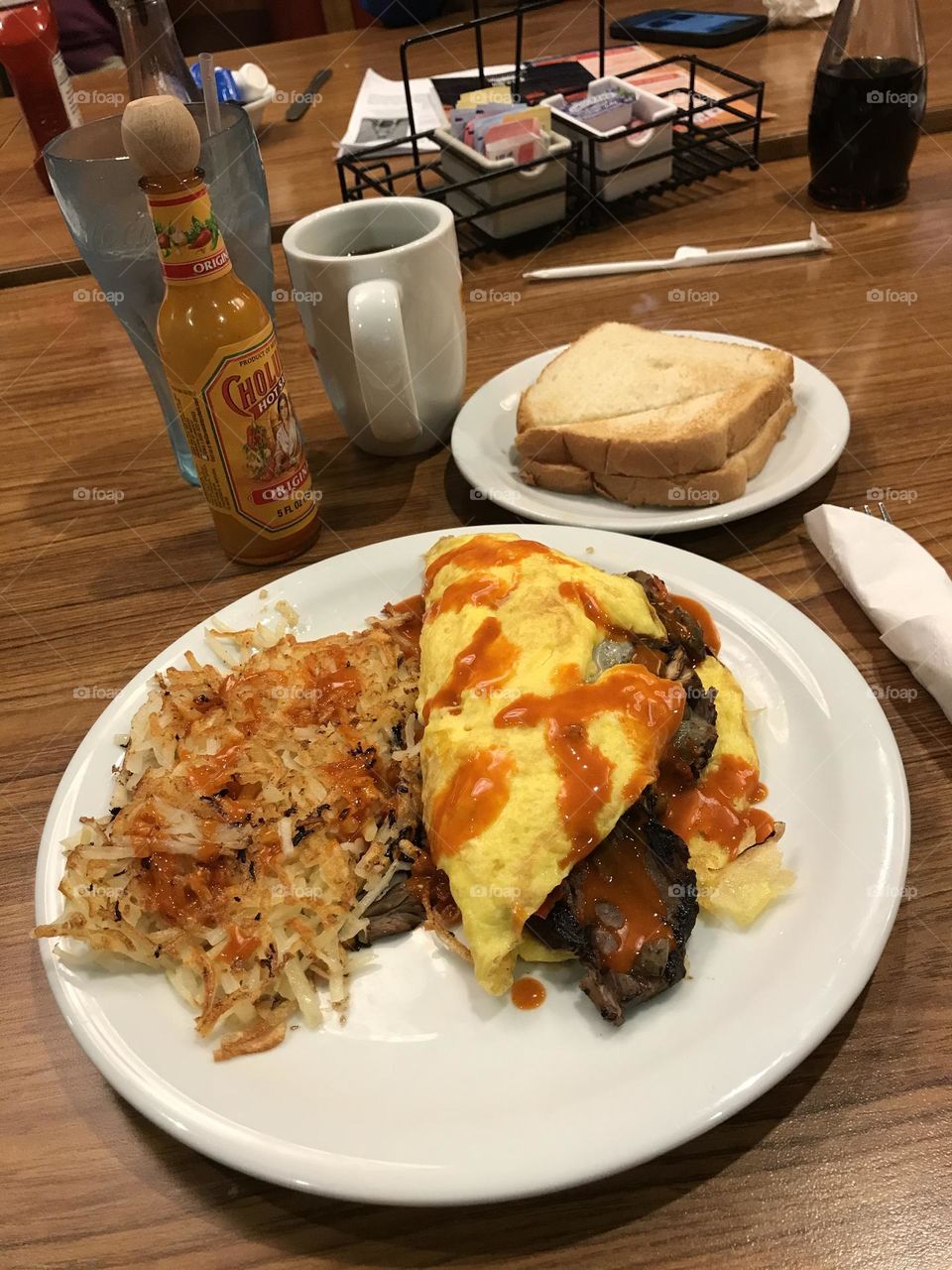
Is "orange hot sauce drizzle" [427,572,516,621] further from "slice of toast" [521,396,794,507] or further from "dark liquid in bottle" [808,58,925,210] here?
"dark liquid in bottle" [808,58,925,210]

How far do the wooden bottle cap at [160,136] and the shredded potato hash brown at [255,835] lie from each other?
0.73m

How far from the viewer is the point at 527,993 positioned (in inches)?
40.7

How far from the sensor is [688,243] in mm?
2592

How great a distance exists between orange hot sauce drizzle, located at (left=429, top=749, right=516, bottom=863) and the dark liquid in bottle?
7.35 feet

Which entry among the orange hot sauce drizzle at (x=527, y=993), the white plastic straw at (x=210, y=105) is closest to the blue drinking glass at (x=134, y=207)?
the white plastic straw at (x=210, y=105)

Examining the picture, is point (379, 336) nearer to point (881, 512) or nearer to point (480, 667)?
point (480, 667)

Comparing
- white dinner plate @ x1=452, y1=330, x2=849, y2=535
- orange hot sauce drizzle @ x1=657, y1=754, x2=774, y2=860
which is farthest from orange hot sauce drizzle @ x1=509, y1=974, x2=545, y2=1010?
white dinner plate @ x1=452, y1=330, x2=849, y2=535

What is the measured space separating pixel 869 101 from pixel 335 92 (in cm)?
225

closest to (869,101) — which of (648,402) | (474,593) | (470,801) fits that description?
(648,402)

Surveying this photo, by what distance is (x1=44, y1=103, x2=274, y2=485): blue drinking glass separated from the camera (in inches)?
61.5

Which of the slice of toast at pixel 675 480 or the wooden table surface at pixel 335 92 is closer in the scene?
the slice of toast at pixel 675 480

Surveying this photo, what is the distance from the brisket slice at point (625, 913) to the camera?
3.18ft

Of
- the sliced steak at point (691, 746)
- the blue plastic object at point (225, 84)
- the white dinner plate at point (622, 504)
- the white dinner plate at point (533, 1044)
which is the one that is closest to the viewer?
the white dinner plate at point (533, 1044)

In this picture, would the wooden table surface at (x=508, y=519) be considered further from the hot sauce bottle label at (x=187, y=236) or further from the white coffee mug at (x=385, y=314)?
the hot sauce bottle label at (x=187, y=236)
